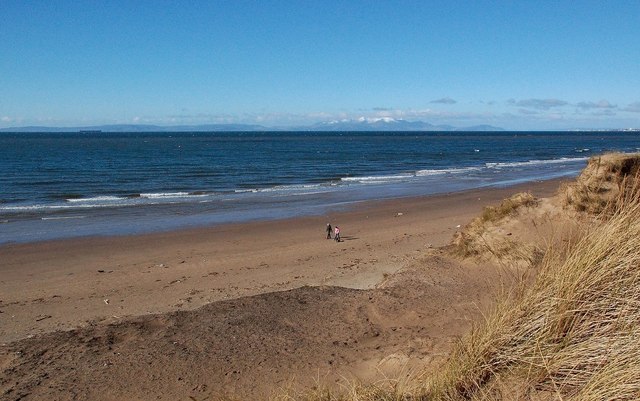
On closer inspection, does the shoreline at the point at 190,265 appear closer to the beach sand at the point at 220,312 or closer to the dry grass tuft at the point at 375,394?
the beach sand at the point at 220,312

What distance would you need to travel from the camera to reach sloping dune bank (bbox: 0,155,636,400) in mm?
5844

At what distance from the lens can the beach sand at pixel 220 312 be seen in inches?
233

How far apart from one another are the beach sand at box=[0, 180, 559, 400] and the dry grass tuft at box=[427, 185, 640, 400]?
1307 mm

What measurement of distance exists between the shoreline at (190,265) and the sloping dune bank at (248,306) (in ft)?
0.17

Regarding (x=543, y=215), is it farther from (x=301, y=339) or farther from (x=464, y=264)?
(x=301, y=339)

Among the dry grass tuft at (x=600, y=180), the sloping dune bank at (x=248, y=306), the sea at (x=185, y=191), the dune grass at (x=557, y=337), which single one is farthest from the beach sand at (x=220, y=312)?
the sea at (x=185, y=191)

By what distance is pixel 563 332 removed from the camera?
3816mm

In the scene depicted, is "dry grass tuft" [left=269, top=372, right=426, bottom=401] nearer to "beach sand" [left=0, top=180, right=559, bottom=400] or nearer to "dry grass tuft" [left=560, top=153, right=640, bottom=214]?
"beach sand" [left=0, top=180, right=559, bottom=400]

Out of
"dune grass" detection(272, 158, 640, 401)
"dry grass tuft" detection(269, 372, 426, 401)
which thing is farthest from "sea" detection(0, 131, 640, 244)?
"dune grass" detection(272, 158, 640, 401)

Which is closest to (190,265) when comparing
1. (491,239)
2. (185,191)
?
(491,239)

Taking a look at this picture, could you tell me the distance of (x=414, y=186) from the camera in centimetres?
3178

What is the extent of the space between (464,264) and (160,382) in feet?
19.8

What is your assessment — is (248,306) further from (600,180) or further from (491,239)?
(600,180)

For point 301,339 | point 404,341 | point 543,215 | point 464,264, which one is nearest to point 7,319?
point 301,339
